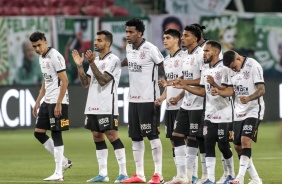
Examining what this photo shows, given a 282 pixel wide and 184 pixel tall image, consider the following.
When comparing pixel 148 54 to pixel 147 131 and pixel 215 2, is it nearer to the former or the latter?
pixel 147 131

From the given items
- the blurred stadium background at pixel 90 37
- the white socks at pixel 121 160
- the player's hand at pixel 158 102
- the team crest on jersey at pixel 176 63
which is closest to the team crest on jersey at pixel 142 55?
the team crest on jersey at pixel 176 63

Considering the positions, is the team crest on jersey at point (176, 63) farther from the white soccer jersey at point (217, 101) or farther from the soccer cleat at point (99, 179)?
the soccer cleat at point (99, 179)

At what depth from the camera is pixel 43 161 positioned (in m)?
18.1

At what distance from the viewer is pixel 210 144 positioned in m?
13.3

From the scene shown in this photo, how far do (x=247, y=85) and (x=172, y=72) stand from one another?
1249mm

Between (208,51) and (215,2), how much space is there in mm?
18383

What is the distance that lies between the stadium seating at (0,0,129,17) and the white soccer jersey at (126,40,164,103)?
17038mm

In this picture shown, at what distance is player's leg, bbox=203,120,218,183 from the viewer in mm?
13180

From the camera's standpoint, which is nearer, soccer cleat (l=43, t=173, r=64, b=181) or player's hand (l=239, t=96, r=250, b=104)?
player's hand (l=239, t=96, r=250, b=104)

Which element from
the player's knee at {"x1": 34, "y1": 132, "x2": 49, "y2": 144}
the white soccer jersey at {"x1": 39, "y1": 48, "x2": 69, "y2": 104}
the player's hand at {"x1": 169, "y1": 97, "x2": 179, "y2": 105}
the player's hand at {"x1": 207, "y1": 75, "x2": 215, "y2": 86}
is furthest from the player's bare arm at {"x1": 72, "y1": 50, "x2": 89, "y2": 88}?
the player's hand at {"x1": 207, "y1": 75, "x2": 215, "y2": 86}

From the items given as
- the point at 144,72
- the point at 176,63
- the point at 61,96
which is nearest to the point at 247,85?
the point at 176,63

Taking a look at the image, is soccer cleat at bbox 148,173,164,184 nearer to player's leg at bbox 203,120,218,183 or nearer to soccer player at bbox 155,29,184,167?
soccer player at bbox 155,29,184,167

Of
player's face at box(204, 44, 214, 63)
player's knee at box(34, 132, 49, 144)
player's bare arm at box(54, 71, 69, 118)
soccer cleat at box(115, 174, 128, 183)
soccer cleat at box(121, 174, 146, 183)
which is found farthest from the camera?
player's knee at box(34, 132, 49, 144)

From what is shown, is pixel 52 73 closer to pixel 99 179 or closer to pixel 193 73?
pixel 99 179
